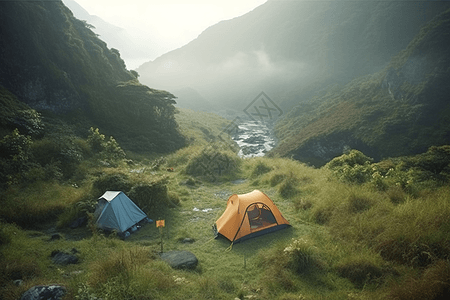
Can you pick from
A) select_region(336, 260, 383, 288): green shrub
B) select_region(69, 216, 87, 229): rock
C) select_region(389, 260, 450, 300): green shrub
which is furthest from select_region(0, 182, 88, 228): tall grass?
select_region(389, 260, 450, 300): green shrub

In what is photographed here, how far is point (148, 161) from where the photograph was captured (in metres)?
24.3

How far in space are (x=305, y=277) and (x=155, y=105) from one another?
3271 cm

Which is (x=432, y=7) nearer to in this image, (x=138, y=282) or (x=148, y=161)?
(x=148, y=161)

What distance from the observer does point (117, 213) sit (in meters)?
9.88

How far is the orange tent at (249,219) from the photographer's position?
912cm

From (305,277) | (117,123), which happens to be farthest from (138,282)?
A: (117,123)

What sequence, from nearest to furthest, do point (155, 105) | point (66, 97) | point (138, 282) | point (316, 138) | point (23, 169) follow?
1. point (138, 282)
2. point (23, 169)
3. point (66, 97)
4. point (155, 105)
5. point (316, 138)

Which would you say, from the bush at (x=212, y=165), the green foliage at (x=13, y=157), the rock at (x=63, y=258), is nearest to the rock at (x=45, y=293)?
the rock at (x=63, y=258)

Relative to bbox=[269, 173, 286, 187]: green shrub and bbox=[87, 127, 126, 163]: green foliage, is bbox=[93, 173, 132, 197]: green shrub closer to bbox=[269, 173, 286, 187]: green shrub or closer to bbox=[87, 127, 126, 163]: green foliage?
bbox=[87, 127, 126, 163]: green foliage

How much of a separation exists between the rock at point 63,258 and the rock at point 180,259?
261 cm

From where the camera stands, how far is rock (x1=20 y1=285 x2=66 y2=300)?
5.05m

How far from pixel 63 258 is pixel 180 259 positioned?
3528mm

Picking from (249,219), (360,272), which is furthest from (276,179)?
(360,272)

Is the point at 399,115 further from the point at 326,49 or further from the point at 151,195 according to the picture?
the point at 326,49
